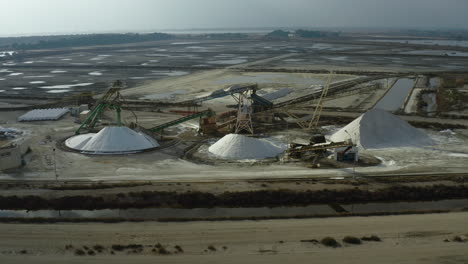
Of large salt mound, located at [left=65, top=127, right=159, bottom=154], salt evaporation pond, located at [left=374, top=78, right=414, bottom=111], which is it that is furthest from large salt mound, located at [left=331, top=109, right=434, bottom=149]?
salt evaporation pond, located at [left=374, top=78, right=414, bottom=111]

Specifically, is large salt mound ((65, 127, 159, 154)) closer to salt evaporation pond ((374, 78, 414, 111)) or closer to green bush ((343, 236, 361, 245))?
green bush ((343, 236, 361, 245))

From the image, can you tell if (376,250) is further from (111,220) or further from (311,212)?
(111,220)

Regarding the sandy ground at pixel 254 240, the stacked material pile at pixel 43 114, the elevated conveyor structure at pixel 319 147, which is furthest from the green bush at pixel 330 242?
the stacked material pile at pixel 43 114

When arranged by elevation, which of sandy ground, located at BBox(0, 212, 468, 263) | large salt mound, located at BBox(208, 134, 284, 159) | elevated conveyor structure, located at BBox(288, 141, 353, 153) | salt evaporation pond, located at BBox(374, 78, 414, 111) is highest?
salt evaporation pond, located at BBox(374, 78, 414, 111)

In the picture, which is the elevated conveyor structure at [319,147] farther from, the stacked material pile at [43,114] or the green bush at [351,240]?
the stacked material pile at [43,114]

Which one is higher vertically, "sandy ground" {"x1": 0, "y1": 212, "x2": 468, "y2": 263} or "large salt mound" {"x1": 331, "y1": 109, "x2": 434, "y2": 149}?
"large salt mound" {"x1": 331, "y1": 109, "x2": 434, "y2": 149}

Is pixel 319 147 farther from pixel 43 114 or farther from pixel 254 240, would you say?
pixel 43 114

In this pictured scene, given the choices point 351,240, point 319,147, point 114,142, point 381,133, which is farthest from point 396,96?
point 351,240

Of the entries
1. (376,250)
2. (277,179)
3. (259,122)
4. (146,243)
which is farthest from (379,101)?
(146,243)
